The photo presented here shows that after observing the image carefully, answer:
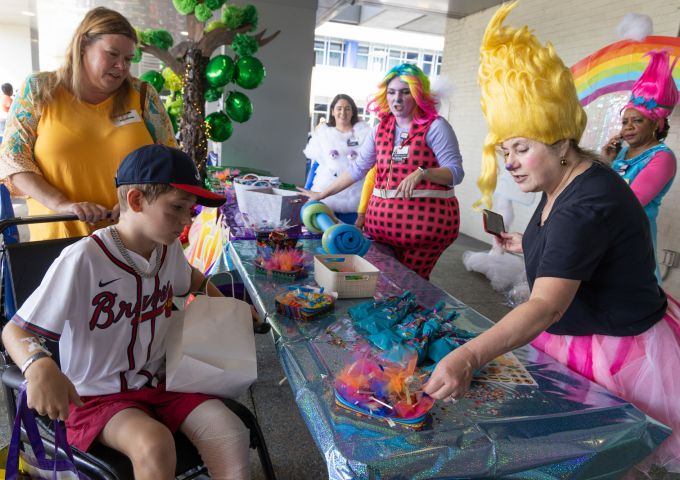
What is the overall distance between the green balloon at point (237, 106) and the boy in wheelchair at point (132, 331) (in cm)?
352

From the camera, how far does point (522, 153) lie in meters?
1.32

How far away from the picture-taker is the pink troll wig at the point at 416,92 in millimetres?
2350

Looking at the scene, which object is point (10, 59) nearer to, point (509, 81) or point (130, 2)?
point (130, 2)

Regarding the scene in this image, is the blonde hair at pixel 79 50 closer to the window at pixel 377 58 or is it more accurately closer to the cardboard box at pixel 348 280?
the cardboard box at pixel 348 280

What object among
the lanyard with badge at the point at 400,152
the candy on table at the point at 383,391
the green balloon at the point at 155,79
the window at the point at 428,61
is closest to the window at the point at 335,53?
the window at the point at 428,61

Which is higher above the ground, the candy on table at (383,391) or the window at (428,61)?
the window at (428,61)

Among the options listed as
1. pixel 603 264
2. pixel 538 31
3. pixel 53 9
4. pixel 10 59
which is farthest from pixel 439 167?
pixel 10 59

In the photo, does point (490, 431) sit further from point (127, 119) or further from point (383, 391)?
point (127, 119)

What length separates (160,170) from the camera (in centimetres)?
140

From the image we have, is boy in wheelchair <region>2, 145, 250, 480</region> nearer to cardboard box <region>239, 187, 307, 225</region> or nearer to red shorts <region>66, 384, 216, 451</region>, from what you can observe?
red shorts <region>66, 384, 216, 451</region>

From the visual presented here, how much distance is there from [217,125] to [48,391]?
3994 millimetres

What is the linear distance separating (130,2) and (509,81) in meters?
7.34

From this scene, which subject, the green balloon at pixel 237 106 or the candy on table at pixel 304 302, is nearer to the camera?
the candy on table at pixel 304 302

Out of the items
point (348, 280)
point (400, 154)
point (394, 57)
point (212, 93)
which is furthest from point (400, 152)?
point (394, 57)
